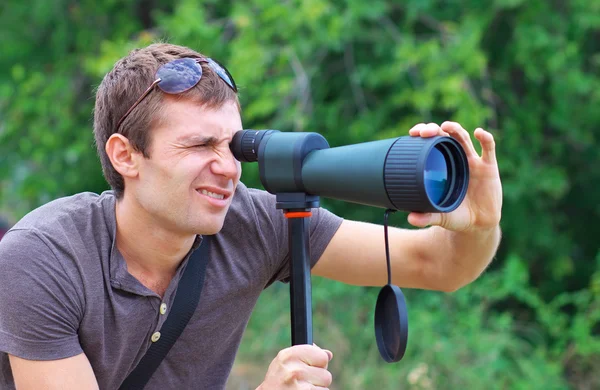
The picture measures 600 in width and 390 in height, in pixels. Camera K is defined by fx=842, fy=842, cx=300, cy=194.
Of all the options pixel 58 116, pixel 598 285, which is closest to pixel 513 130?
pixel 598 285

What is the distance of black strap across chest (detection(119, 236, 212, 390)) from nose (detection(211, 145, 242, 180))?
350 millimetres

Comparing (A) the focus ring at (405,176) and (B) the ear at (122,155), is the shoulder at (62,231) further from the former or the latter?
(A) the focus ring at (405,176)

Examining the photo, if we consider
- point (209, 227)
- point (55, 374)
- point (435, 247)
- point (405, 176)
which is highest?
point (405, 176)

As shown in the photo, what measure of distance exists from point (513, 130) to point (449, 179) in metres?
4.59

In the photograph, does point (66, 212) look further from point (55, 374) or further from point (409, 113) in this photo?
point (409, 113)

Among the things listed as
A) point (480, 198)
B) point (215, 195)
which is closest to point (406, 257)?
point (480, 198)

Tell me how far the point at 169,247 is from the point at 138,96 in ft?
1.35

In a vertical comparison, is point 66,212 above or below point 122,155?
below

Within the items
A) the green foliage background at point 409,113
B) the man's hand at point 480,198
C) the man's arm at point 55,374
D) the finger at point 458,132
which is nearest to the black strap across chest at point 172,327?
the man's arm at point 55,374

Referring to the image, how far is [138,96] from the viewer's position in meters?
2.21

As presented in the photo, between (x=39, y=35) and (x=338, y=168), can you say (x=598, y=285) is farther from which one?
(x=39, y=35)

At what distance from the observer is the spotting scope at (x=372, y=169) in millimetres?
1697

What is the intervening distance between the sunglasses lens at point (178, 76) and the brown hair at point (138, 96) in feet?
0.06

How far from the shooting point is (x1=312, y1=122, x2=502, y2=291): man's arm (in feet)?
7.29
